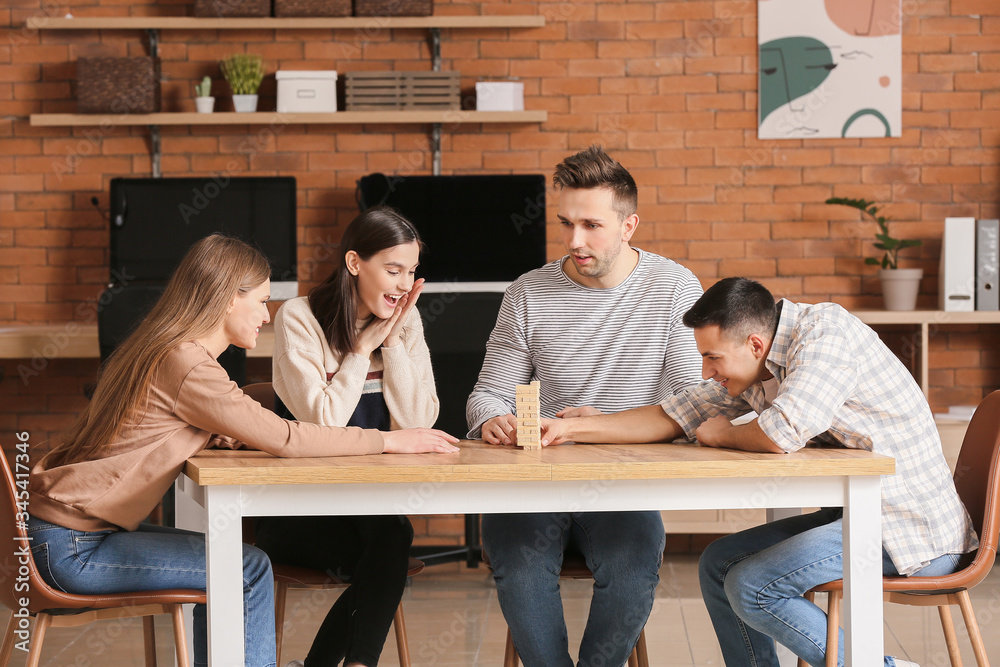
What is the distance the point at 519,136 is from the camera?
3904 millimetres

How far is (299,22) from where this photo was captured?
12.3 ft

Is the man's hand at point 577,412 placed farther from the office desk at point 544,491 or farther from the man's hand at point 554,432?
the office desk at point 544,491

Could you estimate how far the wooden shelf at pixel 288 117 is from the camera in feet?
12.2

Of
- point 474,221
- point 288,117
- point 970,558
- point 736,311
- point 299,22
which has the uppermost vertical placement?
point 299,22

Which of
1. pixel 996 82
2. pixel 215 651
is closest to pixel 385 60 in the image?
pixel 996 82

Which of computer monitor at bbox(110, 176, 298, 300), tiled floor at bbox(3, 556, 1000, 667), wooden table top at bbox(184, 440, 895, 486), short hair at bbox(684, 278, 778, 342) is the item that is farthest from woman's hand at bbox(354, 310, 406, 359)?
computer monitor at bbox(110, 176, 298, 300)

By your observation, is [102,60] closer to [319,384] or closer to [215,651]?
Result: [319,384]

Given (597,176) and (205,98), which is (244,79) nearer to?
(205,98)

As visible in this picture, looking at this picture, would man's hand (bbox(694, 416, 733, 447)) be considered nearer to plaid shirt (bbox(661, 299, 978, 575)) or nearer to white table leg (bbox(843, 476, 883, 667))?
plaid shirt (bbox(661, 299, 978, 575))

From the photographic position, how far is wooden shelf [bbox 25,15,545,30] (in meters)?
3.73

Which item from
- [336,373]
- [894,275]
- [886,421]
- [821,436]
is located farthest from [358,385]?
[894,275]

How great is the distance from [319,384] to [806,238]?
2.53m

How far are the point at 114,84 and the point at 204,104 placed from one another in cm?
35

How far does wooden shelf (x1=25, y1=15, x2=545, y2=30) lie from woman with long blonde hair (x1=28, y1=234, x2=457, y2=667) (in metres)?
2.29
